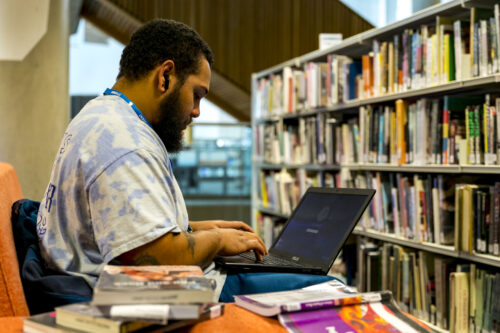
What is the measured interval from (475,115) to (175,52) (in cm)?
166

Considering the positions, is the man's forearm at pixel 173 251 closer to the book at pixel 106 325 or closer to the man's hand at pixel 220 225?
the book at pixel 106 325

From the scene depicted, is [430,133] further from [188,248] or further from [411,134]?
[188,248]

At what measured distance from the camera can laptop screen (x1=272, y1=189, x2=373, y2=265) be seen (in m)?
1.47

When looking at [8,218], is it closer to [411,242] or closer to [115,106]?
[115,106]

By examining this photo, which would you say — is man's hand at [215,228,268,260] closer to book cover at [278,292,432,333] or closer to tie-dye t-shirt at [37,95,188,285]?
tie-dye t-shirt at [37,95,188,285]

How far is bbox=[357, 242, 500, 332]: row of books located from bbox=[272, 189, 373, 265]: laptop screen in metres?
1.18

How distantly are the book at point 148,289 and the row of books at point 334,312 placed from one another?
0.53ft

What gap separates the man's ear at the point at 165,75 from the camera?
1.37 metres

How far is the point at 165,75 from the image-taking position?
1383mm

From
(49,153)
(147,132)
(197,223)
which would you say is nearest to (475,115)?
(197,223)

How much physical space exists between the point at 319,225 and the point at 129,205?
0.72 meters

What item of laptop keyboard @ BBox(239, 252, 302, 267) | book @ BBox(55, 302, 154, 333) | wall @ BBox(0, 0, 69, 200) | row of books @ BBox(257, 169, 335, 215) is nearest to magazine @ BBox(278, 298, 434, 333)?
book @ BBox(55, 302, 154, 333)

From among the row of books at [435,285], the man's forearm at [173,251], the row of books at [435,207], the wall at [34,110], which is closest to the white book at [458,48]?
the row of books at [435,207]

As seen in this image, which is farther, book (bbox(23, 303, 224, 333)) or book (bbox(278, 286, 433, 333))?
book (bbox(278, 286, 433, 333))
